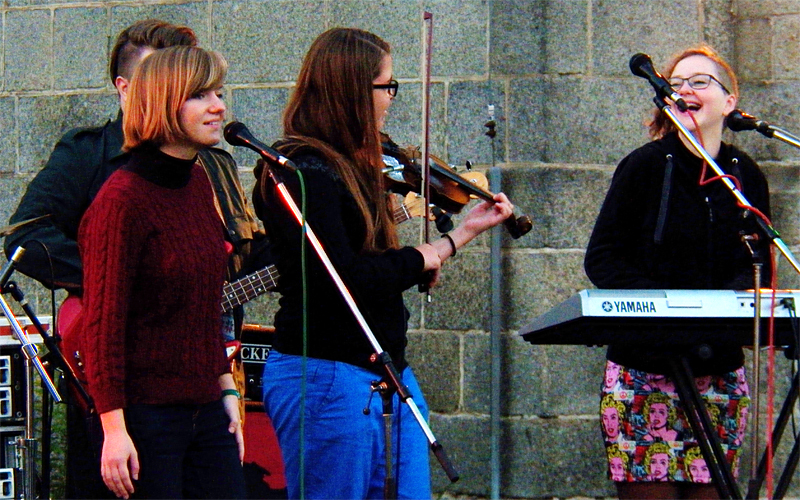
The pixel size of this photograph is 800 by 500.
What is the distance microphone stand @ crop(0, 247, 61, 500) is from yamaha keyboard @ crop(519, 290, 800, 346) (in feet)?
5.49

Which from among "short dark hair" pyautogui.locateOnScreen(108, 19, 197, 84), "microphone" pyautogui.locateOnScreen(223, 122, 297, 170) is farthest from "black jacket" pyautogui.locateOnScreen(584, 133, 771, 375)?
"short dark hair" pyautogui.locateOnScreen(108, 19, 197, 84)

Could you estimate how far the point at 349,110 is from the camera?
3055 millimetres

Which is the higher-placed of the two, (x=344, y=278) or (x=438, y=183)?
(x=438, y=183)

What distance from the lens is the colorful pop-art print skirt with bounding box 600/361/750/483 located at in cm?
344

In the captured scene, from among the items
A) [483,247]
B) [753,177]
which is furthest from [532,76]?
[753,177]

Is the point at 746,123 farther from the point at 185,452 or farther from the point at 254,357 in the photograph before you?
the point at 254,357

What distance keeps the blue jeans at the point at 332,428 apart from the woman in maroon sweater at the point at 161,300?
0.50 feet

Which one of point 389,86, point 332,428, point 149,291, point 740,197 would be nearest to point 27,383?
point 149,291

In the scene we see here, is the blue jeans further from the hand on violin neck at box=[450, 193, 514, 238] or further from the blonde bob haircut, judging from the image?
the blonde bob haircut

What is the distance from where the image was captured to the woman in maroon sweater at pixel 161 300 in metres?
2.71

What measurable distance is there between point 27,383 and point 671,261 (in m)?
2.15

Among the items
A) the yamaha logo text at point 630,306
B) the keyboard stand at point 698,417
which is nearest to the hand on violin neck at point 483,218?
the yamaha logo text at point 630,306

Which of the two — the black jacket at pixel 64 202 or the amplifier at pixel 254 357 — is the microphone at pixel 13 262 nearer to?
the black jacket at pixel 64 202

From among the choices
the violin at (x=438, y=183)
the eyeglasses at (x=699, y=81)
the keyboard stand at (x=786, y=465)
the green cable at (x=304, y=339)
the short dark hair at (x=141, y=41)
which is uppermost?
the short dark hair at (x=141, y=41)
